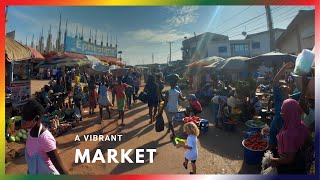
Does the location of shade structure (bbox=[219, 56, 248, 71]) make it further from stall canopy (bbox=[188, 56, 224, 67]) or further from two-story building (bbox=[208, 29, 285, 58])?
stall canopy (bbox=[188, 56, 224, 67])

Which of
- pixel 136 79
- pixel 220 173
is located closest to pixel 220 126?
pixel 220 173

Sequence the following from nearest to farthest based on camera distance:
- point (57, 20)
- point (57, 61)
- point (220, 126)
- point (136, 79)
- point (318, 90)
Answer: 1. point (318, 90)
2. point (57, 20)
3. point (220, 126)
4. point (57, 61)
5. point (136, 79)

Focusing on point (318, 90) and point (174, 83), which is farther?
point (174, 83)

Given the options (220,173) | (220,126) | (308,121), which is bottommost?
(220,173)

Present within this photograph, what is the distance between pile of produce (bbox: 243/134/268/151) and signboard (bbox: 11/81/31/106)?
14.4 feet

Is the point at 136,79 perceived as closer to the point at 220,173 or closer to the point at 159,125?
the point at 159,125

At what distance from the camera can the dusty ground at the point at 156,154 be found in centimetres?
397

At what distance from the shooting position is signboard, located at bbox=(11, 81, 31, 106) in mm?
5660

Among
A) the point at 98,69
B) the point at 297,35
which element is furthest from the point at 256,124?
the point at 98,69

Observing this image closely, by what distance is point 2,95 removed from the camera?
3797 millimetres

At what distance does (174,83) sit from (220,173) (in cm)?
216

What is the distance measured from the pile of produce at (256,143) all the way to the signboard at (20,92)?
4.40 meters

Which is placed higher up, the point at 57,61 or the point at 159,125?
the point at 57,61

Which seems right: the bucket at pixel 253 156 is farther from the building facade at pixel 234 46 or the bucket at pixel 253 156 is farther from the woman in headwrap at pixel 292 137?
the building facade at pixel 234 46
